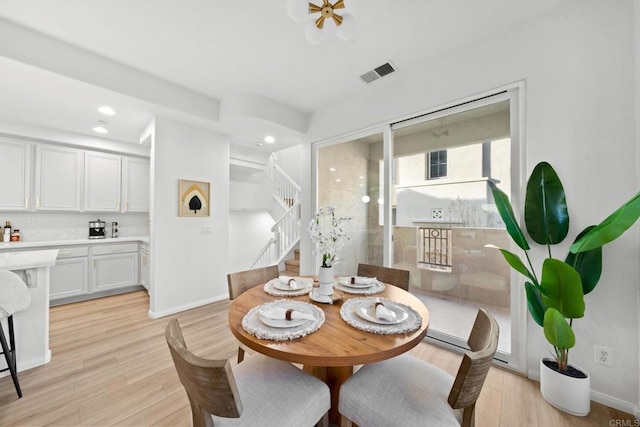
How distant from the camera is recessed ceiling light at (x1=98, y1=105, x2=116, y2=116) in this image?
294 cm

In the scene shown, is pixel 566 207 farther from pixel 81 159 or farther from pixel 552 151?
pixel 81 159

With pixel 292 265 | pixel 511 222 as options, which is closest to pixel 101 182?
pixel 292 265

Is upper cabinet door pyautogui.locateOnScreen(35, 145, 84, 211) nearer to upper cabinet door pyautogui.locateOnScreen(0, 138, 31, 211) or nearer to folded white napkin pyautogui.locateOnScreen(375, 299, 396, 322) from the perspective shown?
upper cabinet door pyautogui.locateOnScreen(0, 138, 31, 211)

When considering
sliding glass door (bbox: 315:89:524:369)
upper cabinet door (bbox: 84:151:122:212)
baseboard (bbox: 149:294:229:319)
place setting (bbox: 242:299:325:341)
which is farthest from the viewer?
upper cabinet door (bbox: 84:151:122:212)

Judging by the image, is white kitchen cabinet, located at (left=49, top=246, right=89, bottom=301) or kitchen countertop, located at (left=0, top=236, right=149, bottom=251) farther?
white kitchen cabinet, located at (left=49, top=246, right=89, bottom=301)

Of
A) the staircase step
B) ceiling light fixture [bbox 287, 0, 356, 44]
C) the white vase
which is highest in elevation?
ceiling light fixture [bbox 287, 0, 356, 44]

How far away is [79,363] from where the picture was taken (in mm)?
2160

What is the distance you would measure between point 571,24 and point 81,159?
19.7 feet

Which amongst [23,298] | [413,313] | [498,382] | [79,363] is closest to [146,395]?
[79,363]

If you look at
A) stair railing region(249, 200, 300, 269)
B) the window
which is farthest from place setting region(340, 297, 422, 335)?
stair railing region(249, 200, 300, 269)

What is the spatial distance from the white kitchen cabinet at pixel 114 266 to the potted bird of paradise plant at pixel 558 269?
507cm

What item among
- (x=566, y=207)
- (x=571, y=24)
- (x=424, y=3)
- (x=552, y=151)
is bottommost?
(x=566, y=207)

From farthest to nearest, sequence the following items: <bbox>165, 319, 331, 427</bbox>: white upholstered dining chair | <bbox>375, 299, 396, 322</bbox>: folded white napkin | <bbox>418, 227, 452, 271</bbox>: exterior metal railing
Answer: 1. <bbox>418, 227, 452, 271</bbox>: exterior metal railing
2. <bbox>375, 299, 396, 322</bbox>: folded white napkin
3. <bbox>165, 319, 331, 427</bbox>: white upholstered dining chair

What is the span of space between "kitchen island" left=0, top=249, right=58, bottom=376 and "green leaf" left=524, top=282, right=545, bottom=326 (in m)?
3.73
